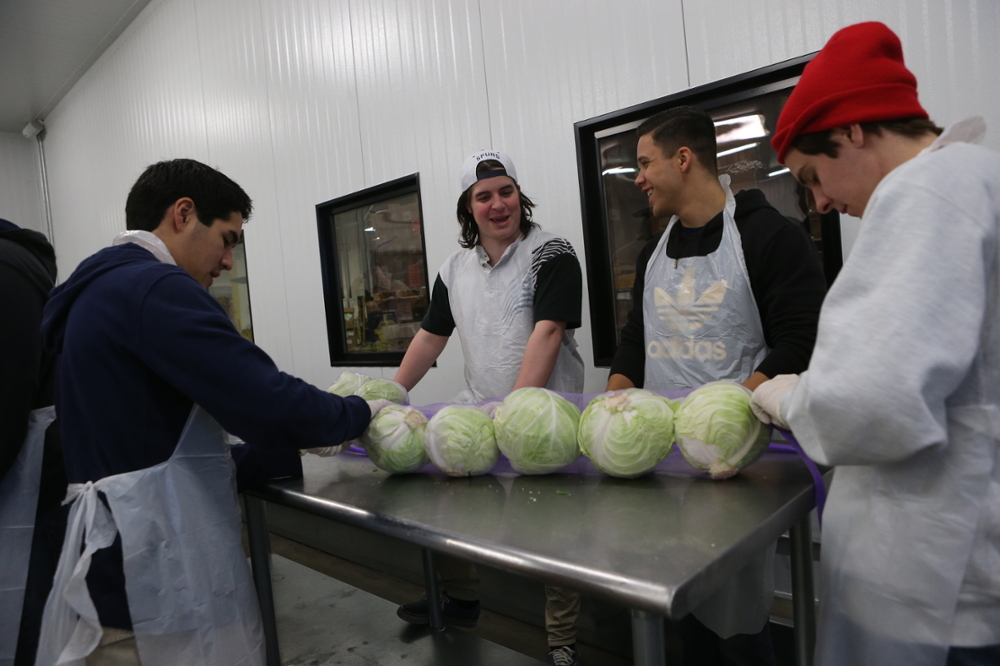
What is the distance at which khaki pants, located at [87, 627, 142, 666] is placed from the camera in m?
1.38

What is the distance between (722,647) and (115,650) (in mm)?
1571

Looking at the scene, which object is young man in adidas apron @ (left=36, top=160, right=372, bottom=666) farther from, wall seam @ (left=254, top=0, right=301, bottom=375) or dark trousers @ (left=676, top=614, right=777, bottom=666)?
wall seam @ (left=254, top=0, right=301, bottom=375)

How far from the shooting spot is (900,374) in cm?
85

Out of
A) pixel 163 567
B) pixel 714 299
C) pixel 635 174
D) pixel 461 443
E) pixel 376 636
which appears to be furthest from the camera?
pixel 635 174

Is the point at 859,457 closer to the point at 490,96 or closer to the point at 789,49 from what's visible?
the point at 789,49

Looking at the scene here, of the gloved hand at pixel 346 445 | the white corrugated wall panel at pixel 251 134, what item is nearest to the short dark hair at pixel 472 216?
the gloved hand at pixel 346 445

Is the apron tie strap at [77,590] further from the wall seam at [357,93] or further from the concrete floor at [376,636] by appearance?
the wall seam at [357,93]

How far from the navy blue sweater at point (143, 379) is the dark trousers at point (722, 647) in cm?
129

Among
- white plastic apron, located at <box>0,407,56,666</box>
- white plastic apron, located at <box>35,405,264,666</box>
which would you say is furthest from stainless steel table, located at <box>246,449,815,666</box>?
white plastic apron, located at <box>0,407,56,666</box>

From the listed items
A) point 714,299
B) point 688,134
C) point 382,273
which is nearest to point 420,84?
point 382,273

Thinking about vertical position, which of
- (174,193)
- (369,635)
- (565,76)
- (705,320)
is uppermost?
(565,76)

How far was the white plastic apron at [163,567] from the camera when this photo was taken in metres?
1.37

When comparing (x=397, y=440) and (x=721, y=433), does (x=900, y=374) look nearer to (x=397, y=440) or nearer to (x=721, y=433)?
(x=721, y=433)

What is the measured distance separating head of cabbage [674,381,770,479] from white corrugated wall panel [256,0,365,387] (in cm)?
368
